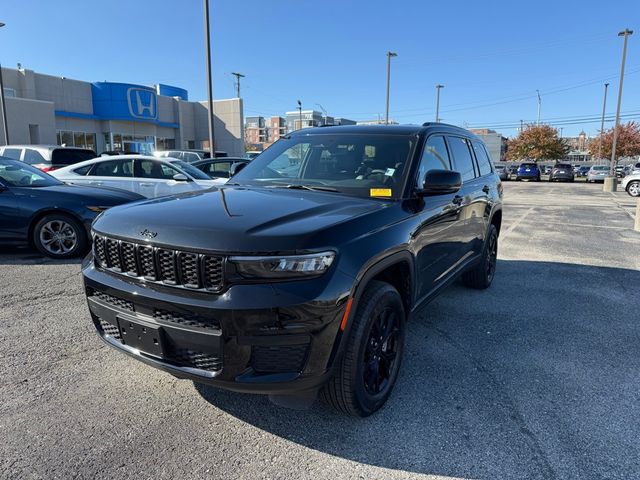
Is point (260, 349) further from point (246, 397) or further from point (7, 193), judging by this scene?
point (7, 193)

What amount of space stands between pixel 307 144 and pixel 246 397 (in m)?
2.19

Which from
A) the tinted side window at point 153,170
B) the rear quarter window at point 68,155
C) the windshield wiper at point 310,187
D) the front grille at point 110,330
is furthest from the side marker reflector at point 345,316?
the rear quarter window at point 68,155

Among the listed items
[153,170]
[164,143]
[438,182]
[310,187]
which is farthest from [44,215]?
[164,143]

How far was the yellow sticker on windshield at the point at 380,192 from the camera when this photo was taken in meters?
3.34

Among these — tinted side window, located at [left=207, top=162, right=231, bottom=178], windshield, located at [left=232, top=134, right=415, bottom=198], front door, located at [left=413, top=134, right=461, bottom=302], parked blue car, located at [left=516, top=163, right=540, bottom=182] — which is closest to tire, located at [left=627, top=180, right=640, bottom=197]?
parked blue car, located at [left=516, top=163, right=540, bottom=182]

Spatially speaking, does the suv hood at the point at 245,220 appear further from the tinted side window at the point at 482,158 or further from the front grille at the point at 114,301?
the tinted side window at the point at 482,158

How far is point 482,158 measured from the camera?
568 centimetres

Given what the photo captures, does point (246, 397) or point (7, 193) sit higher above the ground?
point (7, 193)

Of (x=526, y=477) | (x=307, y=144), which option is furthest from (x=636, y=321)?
(x=307, y=144)

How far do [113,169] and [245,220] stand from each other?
902 centimetres

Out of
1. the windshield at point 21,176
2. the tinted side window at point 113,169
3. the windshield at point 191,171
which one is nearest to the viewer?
the windshield at point 21,176

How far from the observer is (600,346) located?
4086 mm

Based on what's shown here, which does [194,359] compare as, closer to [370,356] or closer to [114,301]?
[114,301]

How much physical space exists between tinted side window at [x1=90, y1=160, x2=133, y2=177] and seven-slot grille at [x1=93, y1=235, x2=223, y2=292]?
8376mm
